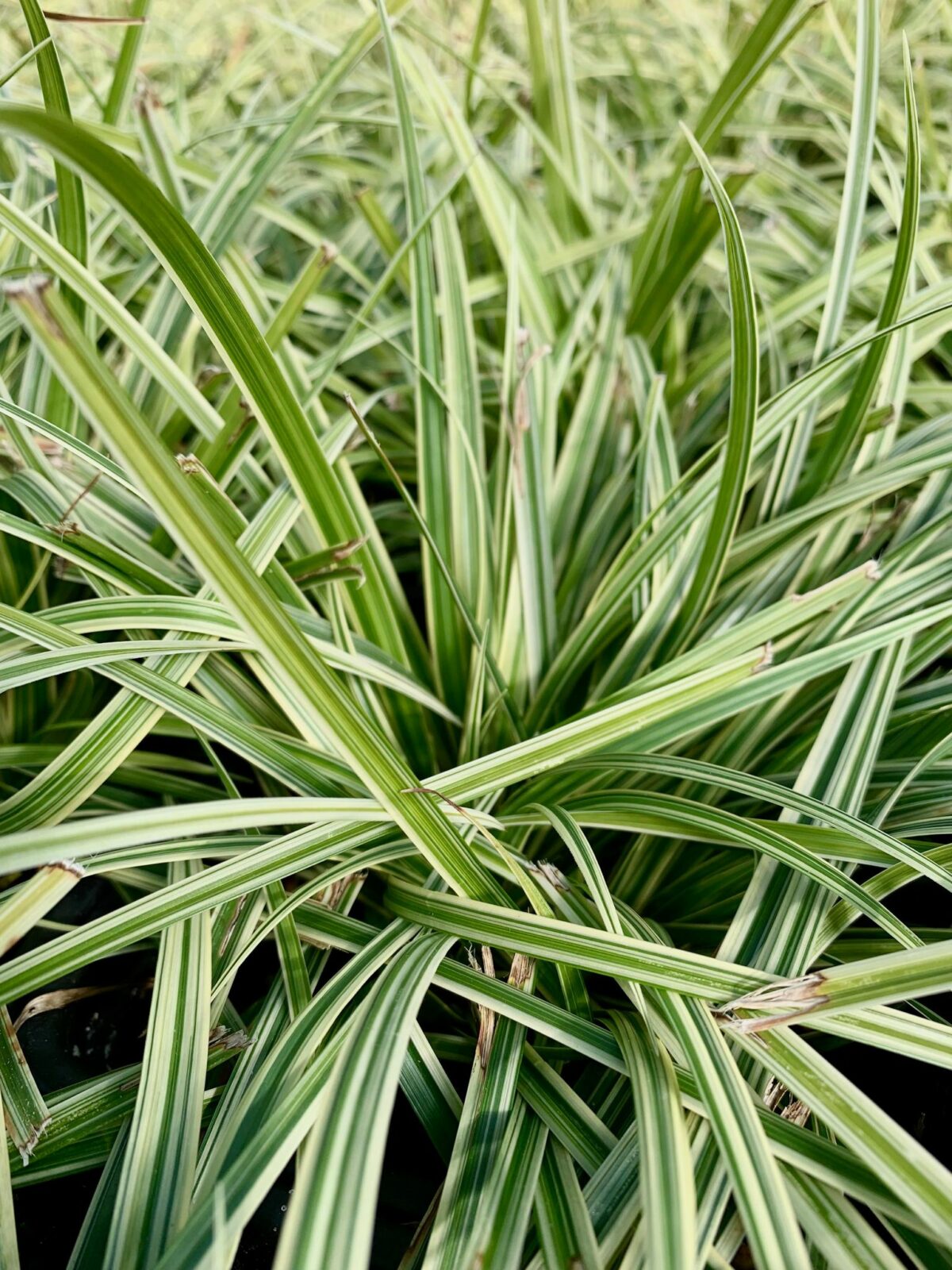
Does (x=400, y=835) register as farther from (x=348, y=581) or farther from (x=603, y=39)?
(x=603, y=39)

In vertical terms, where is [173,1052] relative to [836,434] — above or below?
below

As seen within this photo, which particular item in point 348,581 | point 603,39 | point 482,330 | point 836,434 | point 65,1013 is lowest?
point 65,1013

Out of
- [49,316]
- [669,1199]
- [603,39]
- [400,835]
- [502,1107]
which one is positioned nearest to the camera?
[49,316]

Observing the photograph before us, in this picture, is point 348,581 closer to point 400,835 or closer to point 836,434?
point 400,835

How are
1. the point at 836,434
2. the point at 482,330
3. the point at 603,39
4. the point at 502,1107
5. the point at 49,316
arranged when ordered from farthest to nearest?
1. the point at 603,39
2. the point at 482,330
3. the point at 836,434
4. the point at 502,1107
5. the point at 49,316

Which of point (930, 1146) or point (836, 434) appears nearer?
point (930, 1146)

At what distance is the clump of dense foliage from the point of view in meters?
0.44

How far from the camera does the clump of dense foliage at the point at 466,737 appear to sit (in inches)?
17.2

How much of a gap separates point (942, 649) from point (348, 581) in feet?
1.60

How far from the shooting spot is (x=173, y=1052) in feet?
1.68

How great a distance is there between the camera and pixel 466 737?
27.4 inches

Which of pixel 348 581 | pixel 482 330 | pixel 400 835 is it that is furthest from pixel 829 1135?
pixel 482 330

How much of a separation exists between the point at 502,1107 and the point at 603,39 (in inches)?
75.3

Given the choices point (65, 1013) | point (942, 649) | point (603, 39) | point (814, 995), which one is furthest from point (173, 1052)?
point (603, 39)
